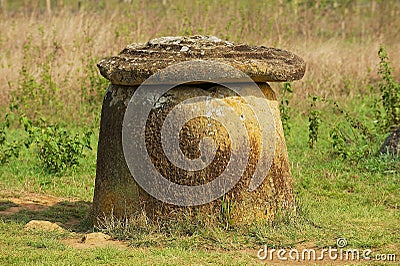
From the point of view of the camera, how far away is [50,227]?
18.4 feet

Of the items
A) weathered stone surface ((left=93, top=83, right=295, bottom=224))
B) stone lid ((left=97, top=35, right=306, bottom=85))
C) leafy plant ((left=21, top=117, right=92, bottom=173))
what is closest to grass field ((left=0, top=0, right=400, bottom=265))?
leafy plant ((left=21, top=117, right=92, bottom=173))

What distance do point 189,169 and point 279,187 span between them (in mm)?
787

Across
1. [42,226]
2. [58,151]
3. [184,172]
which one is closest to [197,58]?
[184,172]

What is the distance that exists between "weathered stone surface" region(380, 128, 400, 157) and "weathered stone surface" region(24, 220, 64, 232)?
4.00m

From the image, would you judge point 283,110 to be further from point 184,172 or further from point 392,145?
point 184,172

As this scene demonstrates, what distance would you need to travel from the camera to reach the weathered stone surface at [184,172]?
17.4 ft

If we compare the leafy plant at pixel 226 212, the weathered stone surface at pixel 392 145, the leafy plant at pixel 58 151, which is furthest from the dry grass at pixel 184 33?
the leafy plant at pixel 226 212

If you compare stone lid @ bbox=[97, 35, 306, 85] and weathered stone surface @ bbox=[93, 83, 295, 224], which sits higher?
stone lid @ bbox=[97, 35, 306, 85]

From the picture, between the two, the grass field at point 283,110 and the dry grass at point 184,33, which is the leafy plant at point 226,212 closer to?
the grass field at point 283,110

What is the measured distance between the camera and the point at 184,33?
11.5 meters

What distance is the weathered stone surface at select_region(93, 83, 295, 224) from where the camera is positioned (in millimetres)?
5289

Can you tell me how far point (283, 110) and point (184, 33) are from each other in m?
3.77

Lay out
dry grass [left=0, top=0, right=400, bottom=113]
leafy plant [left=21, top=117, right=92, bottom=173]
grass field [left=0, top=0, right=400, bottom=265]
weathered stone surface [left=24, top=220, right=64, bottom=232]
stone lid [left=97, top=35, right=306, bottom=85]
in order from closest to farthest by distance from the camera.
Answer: grass field [left=0, top=0, right=400, bottom=265], stone lid [left=97, top=35, right=306, bottom=85], weathered stone surface [left=24, top=220, right=64, bottom=232], leafy plant [left=21, top=117, right=92, bottom=173], dry grass [left=0, top=0, right=400, bottom=113]

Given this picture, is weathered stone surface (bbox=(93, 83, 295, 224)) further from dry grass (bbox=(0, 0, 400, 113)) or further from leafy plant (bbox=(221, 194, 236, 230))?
dry grass (bbox=(0, 0, 400, 113))
